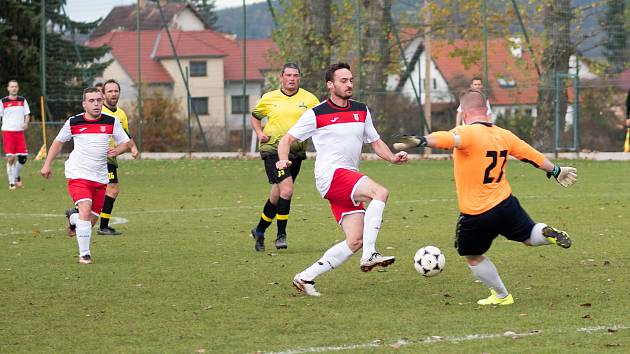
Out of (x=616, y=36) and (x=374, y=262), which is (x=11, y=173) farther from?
(x=616, y=36)

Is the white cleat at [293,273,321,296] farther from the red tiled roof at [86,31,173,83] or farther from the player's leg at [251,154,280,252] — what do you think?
the red tiled roof at [86,31,173,83]

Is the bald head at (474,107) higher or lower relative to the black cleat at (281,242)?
higher

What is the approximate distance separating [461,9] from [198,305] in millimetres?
29963

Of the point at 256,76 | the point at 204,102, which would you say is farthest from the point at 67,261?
the point at 256,76

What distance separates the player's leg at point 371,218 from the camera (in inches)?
359

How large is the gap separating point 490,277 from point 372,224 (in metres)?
1.17

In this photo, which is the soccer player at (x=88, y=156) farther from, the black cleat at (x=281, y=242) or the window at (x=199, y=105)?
the window at (x=199, y=105)

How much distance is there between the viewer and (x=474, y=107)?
343 inches

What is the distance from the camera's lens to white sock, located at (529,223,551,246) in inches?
339

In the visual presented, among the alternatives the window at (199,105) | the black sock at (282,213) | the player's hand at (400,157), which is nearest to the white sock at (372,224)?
the player's hand at (400,157)

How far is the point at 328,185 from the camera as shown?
981cm

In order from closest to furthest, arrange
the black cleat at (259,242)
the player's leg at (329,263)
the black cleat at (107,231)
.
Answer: the player's leg at (329,263) < the black cleat at (259,242) < the black cleat at (107,231)

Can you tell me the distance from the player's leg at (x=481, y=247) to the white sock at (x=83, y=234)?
4.52 metres

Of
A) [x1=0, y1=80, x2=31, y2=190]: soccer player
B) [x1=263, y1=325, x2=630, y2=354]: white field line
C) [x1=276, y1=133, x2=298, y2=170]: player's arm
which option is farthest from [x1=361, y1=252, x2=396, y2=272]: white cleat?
[x1=0, y1=80, x2=31, y2=190]: soccer player
